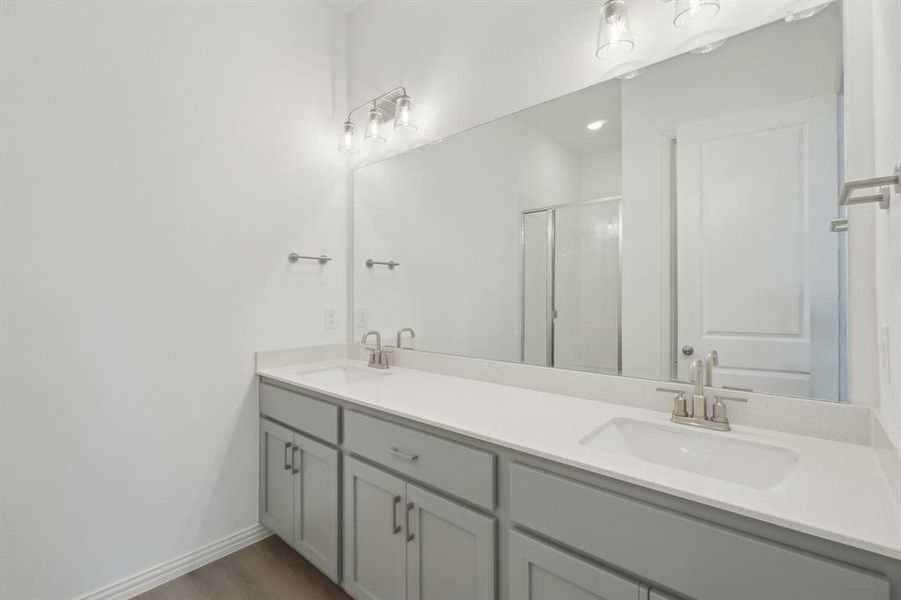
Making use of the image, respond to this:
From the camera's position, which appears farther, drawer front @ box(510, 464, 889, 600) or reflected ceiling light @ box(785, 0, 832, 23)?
reflected ceiling light @ box(785, 0, 832, 23)

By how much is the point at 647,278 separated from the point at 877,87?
686mm

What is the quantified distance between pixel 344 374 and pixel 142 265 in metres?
0.98

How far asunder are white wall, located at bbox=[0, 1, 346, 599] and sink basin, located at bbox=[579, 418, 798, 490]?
5.44ft

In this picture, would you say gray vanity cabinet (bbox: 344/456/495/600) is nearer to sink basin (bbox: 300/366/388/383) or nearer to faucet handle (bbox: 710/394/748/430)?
sink basin (bbox: 300/366/388/383)

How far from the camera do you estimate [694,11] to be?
1234 millimetres

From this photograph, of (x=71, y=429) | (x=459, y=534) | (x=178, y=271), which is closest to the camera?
(x=459, y=534)

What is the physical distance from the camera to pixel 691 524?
32.2 inches

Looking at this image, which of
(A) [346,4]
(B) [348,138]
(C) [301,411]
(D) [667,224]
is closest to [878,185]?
(D) [667,224]

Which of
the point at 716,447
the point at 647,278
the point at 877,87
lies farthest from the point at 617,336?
the point at 877,87

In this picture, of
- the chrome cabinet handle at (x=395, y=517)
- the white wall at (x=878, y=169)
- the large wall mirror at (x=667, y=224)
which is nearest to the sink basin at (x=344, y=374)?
the large wall mirror at (x=667, y=224)

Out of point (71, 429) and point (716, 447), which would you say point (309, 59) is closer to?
point (71, 429)

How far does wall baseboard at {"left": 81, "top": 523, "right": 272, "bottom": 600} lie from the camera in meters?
1.65

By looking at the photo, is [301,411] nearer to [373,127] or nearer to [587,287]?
[587,287]

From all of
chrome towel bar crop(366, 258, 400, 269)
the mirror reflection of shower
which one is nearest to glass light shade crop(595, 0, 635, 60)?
Result: the mirror reflection of shower
